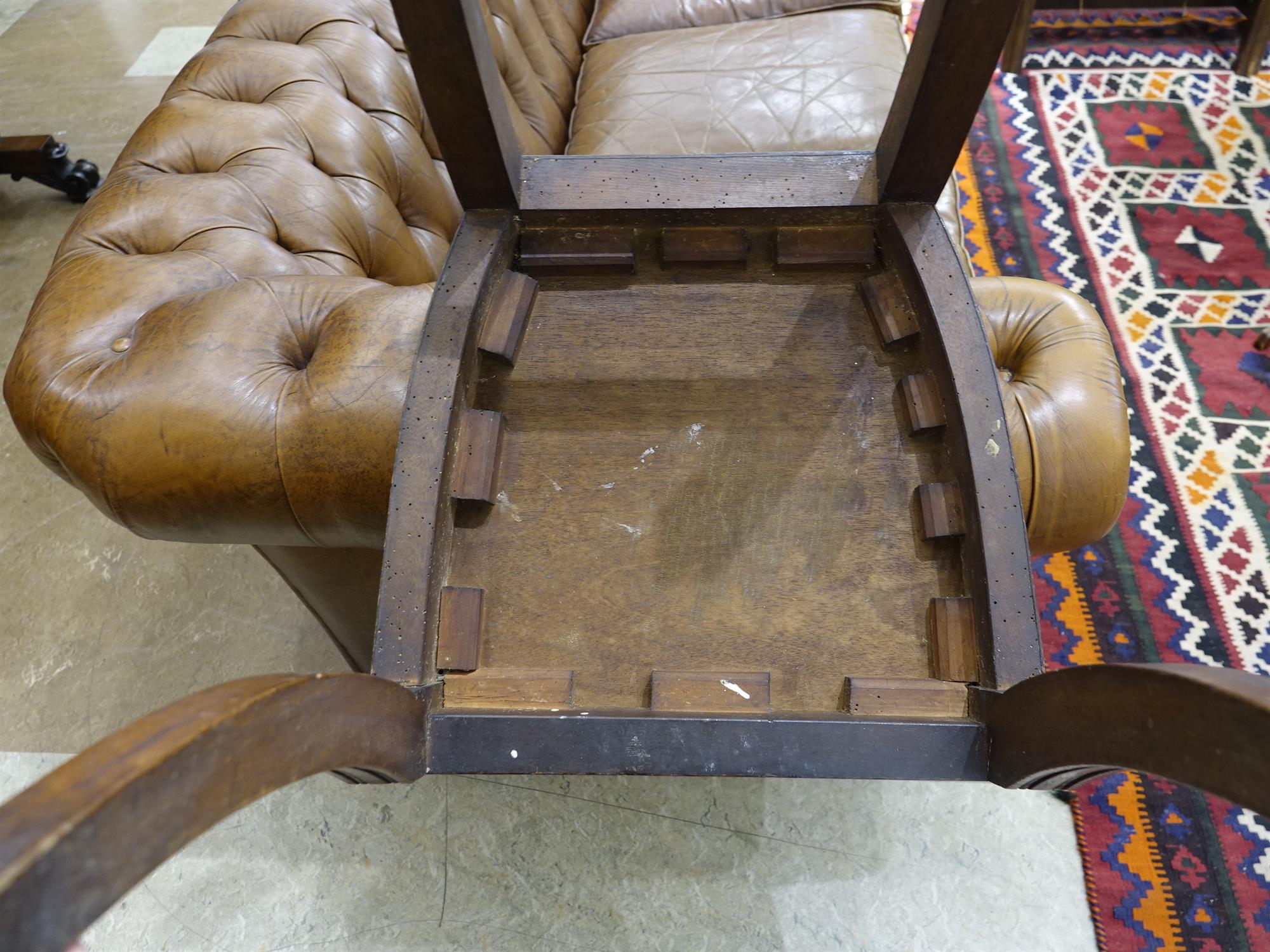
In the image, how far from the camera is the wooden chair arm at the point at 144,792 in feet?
1.13

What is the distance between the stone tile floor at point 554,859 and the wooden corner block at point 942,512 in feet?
2.31

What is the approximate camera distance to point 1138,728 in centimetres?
56

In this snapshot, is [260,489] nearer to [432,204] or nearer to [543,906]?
[432,204]

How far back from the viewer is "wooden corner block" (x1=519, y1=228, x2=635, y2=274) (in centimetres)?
102

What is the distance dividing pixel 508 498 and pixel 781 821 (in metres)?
0.79

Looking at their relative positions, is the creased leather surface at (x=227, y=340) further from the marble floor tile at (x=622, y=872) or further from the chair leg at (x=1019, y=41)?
the chair leg at (x=1019, y=41)

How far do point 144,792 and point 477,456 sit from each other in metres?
0.51

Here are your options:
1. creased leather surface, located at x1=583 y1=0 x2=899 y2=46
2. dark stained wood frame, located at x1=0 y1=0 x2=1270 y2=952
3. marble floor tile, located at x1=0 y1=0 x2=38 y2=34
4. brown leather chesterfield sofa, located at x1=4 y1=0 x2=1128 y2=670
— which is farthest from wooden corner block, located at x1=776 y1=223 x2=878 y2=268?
marble floor tile, located at x1=0 y1=0 x2=38 y2=34

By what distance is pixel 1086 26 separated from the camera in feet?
8.49

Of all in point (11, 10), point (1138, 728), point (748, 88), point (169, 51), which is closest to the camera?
point (1138, 728)

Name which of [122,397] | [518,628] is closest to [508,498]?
[518,628]

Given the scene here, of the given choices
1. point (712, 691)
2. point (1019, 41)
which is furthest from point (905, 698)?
point (1019, 41)

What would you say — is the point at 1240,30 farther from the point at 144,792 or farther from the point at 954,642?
the point at 144,792

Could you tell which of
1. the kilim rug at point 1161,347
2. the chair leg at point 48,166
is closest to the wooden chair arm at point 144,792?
the kilim rug at point 1161,347
